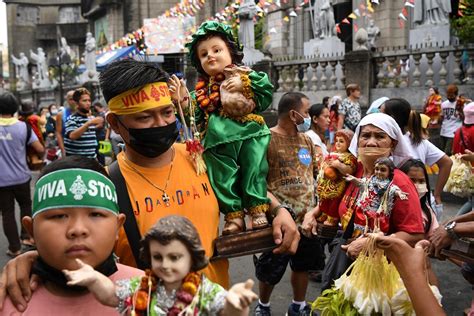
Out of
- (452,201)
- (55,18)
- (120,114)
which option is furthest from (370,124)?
(55,18)

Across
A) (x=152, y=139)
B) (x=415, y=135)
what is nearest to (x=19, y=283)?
(x=152, y=139)

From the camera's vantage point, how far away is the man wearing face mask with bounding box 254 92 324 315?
4.49 m

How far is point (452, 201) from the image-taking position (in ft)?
28.6

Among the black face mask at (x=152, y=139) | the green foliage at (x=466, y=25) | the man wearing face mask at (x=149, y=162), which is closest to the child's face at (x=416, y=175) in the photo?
the man wearing face mask at (x=149, y=162)

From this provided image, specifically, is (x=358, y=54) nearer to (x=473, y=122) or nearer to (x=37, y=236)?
(x=473, y=122)

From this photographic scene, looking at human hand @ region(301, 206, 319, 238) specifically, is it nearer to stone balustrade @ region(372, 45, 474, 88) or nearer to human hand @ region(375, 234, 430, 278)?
human hand @ region(375, 234, 430, 278)

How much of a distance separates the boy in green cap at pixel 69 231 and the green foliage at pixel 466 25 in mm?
13928

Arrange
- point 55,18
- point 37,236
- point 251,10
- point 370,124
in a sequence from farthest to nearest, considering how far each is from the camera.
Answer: point 55,18
point 251,10
point 370,124
point 37,236

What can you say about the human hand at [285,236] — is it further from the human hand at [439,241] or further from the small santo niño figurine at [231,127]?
the human hand at [439,241]

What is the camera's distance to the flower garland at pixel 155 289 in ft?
5.27

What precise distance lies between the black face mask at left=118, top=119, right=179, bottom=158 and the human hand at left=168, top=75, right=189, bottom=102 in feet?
1.09

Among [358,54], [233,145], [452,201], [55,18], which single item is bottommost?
[452,201]

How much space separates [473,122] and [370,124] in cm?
348

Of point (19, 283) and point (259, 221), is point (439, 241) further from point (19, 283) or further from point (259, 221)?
point (19, 283)
